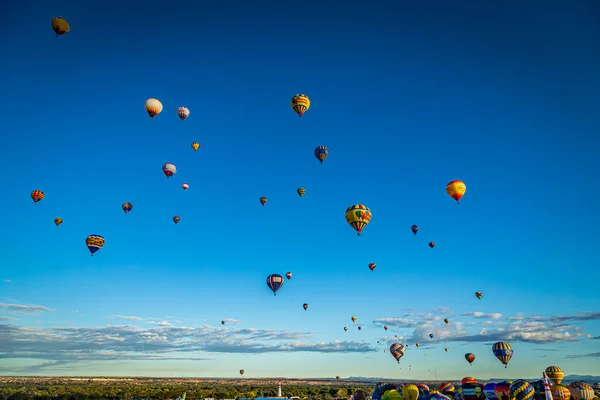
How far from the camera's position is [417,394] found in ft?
132

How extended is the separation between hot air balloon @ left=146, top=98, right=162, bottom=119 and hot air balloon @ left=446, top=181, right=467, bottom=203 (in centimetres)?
3215

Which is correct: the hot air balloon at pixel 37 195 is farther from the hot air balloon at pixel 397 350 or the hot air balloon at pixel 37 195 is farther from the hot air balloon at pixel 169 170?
→ the hot air balloon at pixel 397 350

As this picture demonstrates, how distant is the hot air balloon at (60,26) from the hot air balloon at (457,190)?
1644 inches

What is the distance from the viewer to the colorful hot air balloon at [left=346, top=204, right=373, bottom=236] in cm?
3978

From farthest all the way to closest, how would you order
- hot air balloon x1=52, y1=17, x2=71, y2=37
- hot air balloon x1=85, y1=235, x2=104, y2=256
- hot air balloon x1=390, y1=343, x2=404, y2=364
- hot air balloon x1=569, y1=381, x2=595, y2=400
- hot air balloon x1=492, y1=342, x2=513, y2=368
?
1. hot air balloon x1=390, y1=343, x2=404, y2=364
2. hot air balloon x1=492, y1=342, x2=513, y2=368
3. hot air balloon x1=85, y1=235, x2=104, y2=256
4. hot air balloon x1=52, y1=17, x2=71, y2=37
5. hot air balloon x1=569, y1=381, x2=595, y2=400

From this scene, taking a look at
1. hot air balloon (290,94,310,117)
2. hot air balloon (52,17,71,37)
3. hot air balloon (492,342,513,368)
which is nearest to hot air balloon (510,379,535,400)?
hot air balloon (492,342,513,368)

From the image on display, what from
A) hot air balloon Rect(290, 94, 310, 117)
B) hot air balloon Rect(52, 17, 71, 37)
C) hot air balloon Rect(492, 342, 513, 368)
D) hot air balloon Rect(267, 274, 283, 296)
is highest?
hot air balloon Rect(52, 17, 71, 37)

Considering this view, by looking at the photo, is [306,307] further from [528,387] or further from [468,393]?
[528,387]

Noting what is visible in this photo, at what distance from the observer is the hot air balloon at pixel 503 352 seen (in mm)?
45594

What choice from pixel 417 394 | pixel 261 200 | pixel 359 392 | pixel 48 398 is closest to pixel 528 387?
pixel 417 394

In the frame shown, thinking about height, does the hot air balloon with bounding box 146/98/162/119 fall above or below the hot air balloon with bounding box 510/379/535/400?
above

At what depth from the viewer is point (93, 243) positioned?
44500mm

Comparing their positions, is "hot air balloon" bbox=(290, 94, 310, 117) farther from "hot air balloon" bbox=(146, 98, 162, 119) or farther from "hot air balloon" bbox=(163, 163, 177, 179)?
"hot air balloon" bbox=(163, 163, 177, 179)

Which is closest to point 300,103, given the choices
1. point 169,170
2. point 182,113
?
point 182,113
